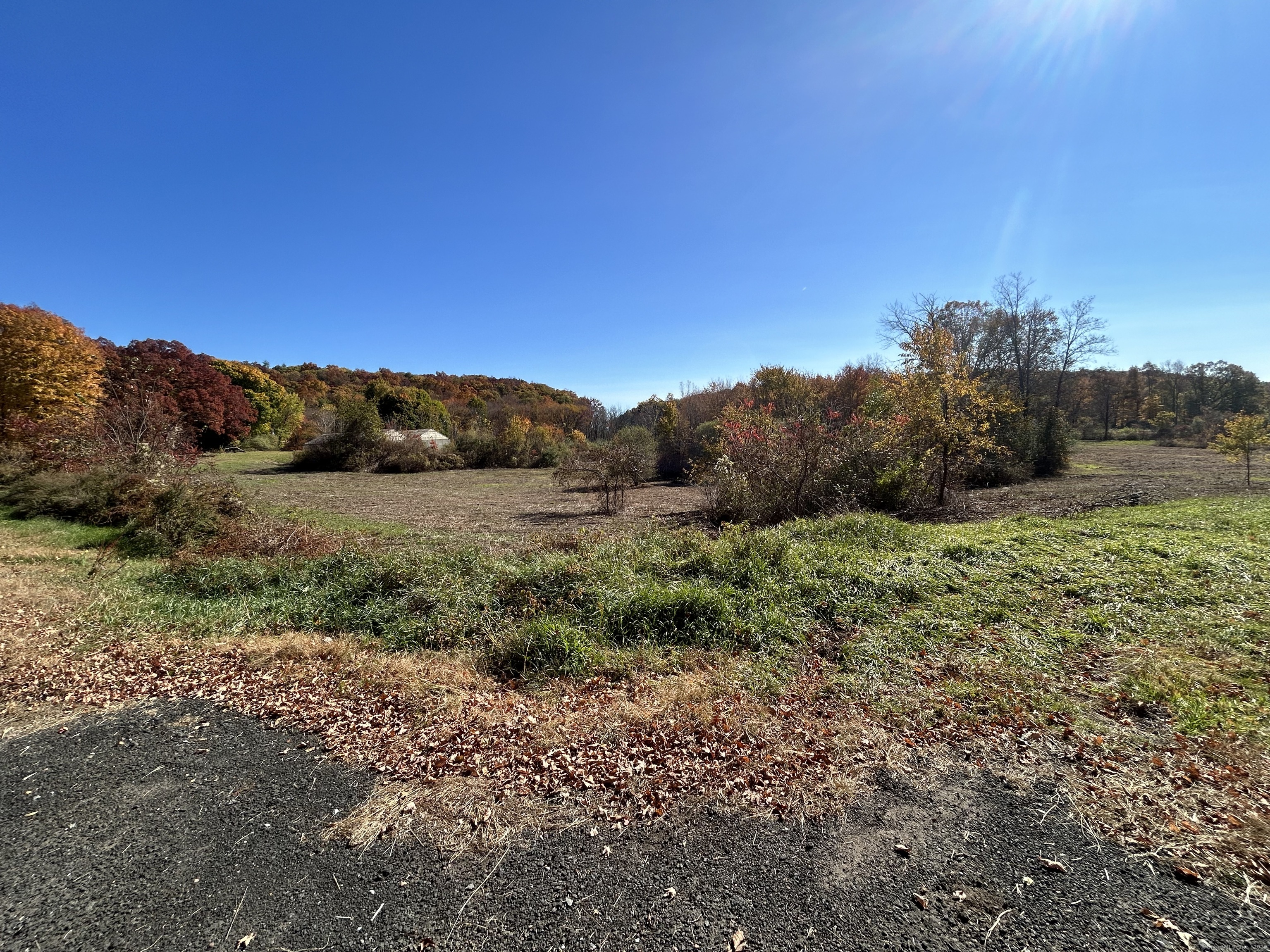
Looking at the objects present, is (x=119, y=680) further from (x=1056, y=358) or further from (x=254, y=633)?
(x=1056, y=358)

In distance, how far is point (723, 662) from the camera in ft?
14.5

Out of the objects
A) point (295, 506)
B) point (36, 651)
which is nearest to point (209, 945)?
point (36, 651)

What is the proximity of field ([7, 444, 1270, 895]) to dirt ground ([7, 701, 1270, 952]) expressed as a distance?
0.20 m

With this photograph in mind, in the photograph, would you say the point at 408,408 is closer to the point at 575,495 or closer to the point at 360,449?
the point at 360,449

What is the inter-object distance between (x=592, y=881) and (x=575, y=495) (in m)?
16.7

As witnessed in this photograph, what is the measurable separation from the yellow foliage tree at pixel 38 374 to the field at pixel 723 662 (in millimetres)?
7901

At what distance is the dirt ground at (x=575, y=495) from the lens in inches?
452

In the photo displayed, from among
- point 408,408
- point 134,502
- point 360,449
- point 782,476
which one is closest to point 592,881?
point 782,476

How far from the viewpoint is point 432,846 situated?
2375 millimetres

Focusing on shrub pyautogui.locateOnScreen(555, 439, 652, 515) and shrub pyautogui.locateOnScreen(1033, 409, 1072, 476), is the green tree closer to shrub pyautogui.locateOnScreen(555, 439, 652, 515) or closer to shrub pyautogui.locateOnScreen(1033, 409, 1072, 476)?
shrub pyautogui.locateOnScreen(555, 439, 652, 515)

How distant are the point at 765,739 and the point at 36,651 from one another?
21.0 ft

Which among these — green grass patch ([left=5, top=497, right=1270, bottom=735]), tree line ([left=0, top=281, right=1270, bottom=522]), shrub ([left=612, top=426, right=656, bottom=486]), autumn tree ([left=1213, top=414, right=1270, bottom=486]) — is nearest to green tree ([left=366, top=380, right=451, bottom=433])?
tree line ([left=0, top=281, right=1270, bottom=522])

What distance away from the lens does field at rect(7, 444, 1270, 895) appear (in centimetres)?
274

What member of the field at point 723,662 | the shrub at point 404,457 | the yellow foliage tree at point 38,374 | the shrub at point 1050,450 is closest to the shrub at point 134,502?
the field at point 723,662
